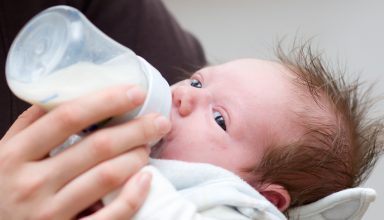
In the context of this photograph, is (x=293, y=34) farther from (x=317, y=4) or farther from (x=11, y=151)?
(x=11, y=151)

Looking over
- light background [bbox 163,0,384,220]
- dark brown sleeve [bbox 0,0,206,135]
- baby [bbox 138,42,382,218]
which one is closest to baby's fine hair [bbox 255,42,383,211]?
baby [bbox 138,42,382,218]

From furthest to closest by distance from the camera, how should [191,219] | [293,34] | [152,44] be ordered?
1. [293,34]
2. [152,44]
3. [191,219]

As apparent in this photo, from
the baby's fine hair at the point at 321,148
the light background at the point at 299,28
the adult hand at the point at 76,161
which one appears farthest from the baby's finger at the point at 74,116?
the light background at the point at 299,28

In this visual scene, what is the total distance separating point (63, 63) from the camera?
62 centimetres

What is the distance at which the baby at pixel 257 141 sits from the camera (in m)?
0.69

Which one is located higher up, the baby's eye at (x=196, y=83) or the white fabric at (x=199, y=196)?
the baby's eye at (x=196, y=83)

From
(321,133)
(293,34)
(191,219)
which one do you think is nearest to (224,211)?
(191,219)

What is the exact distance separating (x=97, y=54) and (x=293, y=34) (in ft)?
3.58

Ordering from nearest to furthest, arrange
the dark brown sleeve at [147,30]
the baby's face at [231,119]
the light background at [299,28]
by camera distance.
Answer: the baby's face at [231,119] → the dark brown sleeve at [147,30] → the light background at [299,28]

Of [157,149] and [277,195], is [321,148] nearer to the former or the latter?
[277,195]

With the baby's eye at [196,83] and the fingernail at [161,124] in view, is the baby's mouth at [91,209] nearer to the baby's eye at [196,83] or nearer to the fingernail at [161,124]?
the fingernail at [161,124]

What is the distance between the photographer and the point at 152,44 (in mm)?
1257

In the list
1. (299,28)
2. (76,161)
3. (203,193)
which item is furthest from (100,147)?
(299,28)

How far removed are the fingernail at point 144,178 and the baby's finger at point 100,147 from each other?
0.10 feet
